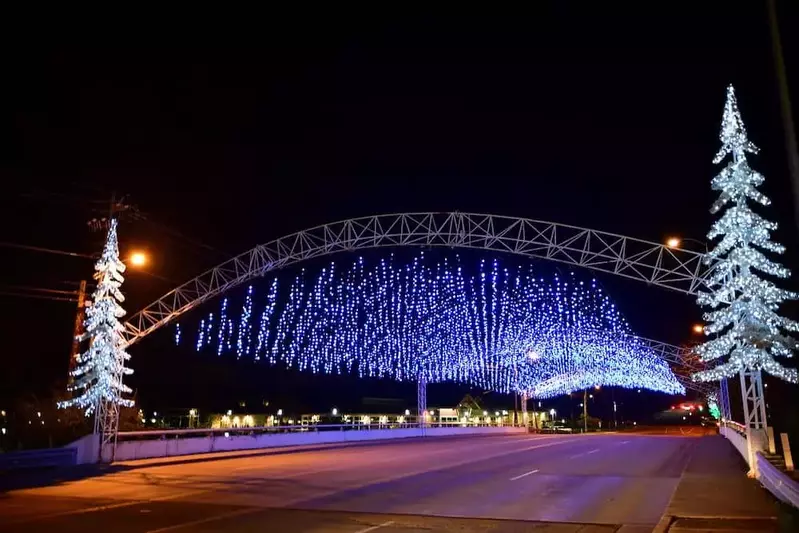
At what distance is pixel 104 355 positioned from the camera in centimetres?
2381

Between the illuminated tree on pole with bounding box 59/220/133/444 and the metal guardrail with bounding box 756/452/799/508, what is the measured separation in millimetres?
19816

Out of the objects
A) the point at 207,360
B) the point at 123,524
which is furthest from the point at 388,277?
Answer: the point at 207,360

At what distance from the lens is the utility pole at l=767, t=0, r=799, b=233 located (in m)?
6.28

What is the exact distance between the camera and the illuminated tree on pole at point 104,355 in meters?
23.5

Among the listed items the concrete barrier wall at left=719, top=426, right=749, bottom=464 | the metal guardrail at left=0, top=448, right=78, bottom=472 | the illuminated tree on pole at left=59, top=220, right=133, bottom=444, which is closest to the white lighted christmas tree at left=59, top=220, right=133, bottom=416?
the illuminated tree on pole at left=59, top=220, right=133, bottom=444

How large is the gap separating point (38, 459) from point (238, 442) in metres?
10.9

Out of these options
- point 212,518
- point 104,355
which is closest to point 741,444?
point 212,518

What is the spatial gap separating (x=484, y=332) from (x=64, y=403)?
33.1 metres

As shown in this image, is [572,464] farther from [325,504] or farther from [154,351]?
[154,351]

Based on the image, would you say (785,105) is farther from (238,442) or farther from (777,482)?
(238,442)

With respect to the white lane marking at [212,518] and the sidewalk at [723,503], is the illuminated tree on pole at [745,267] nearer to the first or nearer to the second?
the sidewalk at [723,503]

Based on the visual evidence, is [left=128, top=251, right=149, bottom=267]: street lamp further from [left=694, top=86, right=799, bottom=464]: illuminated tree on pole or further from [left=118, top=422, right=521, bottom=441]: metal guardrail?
[left=694, top=86, right=799, bottom=464]: illuminated tree on pole

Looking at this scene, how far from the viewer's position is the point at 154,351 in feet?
213

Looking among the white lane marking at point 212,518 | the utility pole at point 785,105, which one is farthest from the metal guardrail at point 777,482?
the white lane marking at point 212,518
